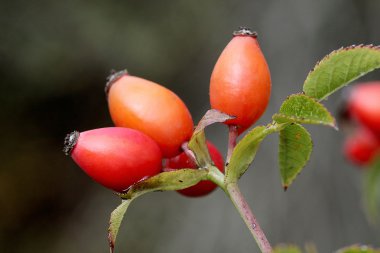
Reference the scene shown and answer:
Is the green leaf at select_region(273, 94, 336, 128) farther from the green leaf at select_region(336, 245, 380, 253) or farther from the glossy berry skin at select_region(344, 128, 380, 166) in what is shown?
the glossy berry skin at select_region(344, 128, 380, 166)

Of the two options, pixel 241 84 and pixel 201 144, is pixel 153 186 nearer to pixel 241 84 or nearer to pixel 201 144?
pixel 201 144

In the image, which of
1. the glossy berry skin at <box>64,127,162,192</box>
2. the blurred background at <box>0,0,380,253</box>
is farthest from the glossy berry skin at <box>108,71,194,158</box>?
the blurred background at <box>0,0,380,253</box>

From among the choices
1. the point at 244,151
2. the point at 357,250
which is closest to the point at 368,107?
the point at 244,151

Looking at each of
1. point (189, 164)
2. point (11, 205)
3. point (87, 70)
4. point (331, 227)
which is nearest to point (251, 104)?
point (189, 164)

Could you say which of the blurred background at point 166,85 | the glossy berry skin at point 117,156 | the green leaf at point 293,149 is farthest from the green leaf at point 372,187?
the blurred background at point 166,85

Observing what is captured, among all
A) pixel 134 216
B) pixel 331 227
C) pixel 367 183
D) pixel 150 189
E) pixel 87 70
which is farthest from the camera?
pixel 87 70

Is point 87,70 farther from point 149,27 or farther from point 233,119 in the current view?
point 233,119

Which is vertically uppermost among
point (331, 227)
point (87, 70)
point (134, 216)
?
point (87, 70)
